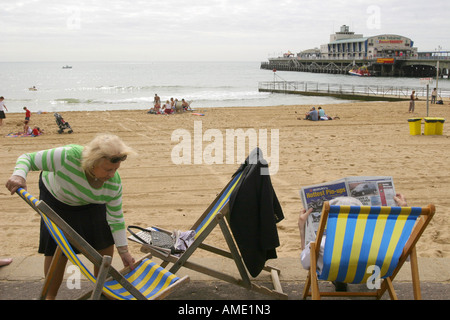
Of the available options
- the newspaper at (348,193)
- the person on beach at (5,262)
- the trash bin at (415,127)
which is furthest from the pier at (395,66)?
the person on beach at (5,262)

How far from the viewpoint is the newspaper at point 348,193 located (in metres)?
3.07

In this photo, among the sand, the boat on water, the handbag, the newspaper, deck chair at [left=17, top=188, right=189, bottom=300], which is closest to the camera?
deck chair at [left=17, top=188, right=189, bottom=300]

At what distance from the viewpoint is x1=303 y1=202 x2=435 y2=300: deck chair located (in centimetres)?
243

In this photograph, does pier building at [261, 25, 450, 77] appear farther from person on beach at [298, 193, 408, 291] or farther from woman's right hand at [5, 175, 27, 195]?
woman's right hand at [5, 175, 27, 195]

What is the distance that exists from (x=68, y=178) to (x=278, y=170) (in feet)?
18.0

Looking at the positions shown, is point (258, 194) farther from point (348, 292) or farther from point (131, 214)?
point (131, 214)

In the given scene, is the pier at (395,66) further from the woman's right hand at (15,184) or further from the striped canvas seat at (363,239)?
the woman's right hand at (15,184)

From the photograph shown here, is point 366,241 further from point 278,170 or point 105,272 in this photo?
point 278,170

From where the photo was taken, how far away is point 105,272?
2389mm

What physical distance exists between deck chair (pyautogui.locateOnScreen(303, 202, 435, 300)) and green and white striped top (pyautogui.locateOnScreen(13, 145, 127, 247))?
126 cm

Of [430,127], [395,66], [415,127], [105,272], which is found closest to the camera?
[105,272]

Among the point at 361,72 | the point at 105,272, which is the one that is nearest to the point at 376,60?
the point at 361,72

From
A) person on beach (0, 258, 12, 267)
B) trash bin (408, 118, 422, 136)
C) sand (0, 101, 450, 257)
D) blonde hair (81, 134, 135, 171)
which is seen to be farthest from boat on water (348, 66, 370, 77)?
blonde hair (81, 134, 135, 171)

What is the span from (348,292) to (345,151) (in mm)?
6847
